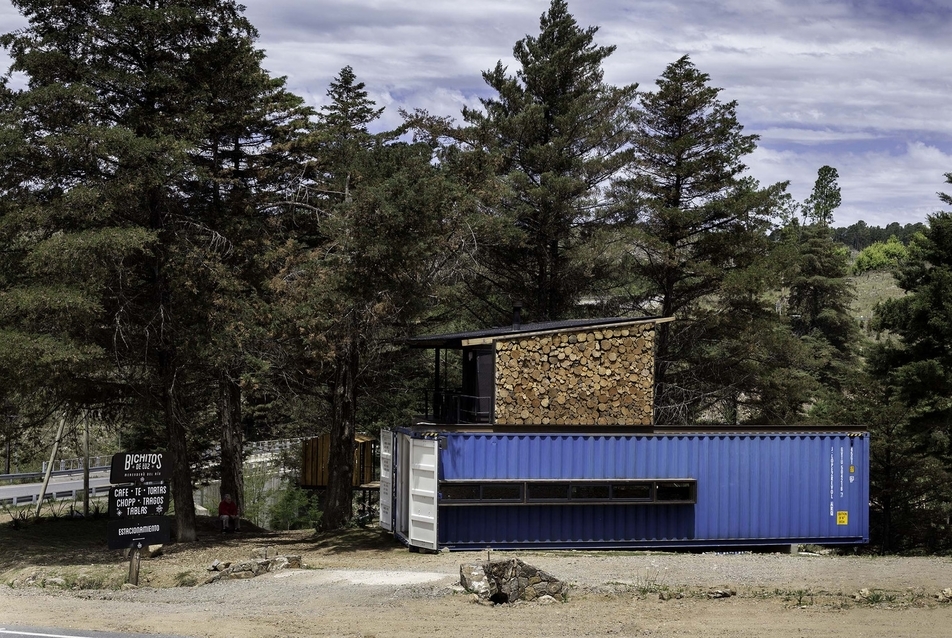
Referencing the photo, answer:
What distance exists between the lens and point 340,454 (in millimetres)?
25562

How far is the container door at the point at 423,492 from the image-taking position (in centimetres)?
1819

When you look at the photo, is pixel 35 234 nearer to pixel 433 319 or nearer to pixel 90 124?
pixel 90 124

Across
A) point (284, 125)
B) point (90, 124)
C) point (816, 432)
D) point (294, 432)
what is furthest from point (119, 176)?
point (294, 432)

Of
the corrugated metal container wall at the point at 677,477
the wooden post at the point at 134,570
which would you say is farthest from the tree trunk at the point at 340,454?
the wooden post at the point at 134,570

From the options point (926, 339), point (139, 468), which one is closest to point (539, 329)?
point (139, 468)

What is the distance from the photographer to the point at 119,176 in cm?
1991

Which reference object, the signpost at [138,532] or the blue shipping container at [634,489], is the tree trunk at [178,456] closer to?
the signpost at [138,532]

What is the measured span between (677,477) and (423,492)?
4.92m

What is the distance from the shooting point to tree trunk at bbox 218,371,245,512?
90.2 ft

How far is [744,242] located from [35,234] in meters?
20.3

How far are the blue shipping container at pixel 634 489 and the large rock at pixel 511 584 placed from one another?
4.31 metres

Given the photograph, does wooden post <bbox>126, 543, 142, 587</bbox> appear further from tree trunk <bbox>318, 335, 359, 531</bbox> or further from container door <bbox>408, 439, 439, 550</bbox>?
tree trunk <bbox>318, 335, 359, 531</bbox>

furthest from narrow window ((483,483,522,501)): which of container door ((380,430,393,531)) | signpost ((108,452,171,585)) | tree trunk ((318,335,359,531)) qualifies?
tree trunk ((318,335,359,531))

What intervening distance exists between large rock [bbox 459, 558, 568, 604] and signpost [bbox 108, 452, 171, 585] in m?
5.90
